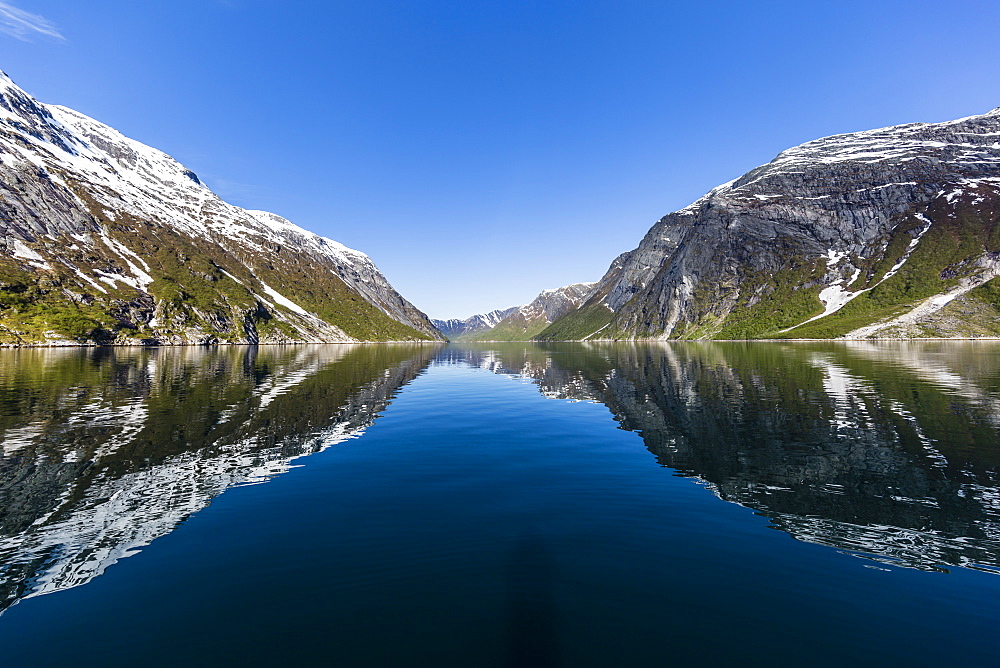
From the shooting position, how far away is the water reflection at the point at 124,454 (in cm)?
1539

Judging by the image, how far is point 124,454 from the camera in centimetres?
2631

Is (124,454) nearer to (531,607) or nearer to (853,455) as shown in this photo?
(531,607)

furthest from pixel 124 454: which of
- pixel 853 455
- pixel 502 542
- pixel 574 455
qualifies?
pixel 853 455

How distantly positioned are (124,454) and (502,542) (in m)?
25.3

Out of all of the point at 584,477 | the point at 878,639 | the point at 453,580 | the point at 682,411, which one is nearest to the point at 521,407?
the point at 682,411

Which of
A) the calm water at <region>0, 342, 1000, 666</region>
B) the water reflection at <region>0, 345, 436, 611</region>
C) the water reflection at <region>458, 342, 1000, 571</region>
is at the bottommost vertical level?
the water reflection at <region>0, 345, 436, 611</region>

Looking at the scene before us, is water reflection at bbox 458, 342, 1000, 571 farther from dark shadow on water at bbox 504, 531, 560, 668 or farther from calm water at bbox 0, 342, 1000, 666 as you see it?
dark shadow on water at bbox 504, 531, 560, 668

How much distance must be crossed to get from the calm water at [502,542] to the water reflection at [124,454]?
173mm

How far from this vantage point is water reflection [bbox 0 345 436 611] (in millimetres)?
15391

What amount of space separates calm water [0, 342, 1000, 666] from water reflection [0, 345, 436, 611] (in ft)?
0.57

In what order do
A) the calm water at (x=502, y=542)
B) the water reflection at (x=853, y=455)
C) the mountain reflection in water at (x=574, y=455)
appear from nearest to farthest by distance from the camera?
the calm water at (x=502, y=542)
the mountain reflection in water at (x=574, y=455)
the water reflection at (x=853, y=455)

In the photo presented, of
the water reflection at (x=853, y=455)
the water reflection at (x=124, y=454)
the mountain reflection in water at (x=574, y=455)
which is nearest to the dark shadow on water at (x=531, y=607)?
the mountain reflection in water at (x=574, y=455)

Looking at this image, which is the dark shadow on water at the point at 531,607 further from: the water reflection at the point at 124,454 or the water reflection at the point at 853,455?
the water reflection at the point at 124,454

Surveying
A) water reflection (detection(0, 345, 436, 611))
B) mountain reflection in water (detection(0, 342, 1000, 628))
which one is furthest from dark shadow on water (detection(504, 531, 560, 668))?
water reflection (detection(0, 345, 436, 611))
